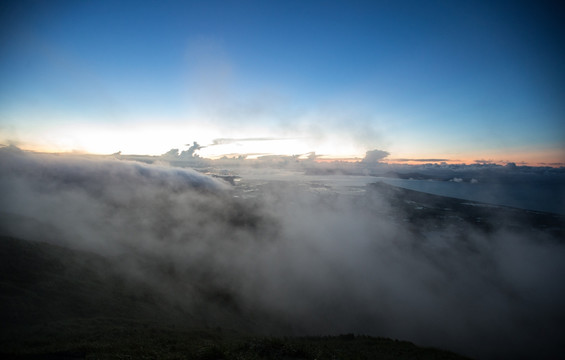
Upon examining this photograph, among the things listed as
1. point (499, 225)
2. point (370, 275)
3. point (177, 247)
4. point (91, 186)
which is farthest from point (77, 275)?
point (499, 225)

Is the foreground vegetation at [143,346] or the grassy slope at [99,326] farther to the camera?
the grassy slope at [99,326]

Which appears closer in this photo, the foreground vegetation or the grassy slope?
the foreground vegetation

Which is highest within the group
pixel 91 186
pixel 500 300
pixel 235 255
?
pixel 91 186

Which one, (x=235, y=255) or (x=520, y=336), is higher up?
(x=235, y=255)

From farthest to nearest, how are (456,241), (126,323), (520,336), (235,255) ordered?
(456,241), (235,255), (520,336), (126,323)

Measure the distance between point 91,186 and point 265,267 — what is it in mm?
203619

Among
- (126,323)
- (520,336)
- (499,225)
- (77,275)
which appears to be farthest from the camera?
(499,225)

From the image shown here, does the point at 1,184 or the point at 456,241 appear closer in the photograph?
the point at 456,241

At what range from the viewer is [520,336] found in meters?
63.6

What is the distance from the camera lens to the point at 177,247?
9512cm

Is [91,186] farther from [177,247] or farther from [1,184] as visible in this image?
[177,247]

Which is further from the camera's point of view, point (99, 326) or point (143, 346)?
point (99, 326)

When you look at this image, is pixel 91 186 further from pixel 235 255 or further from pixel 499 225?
pixel 499 225

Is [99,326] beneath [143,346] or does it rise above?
beneath
